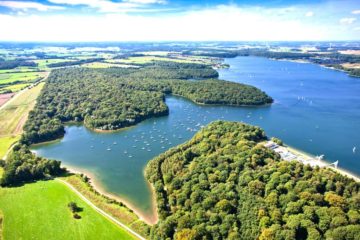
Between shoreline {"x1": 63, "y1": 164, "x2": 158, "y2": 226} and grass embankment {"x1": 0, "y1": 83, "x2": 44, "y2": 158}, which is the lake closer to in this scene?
shoreline {"x1": 63, "y1": 164, "x2": 158, "y2": 226}

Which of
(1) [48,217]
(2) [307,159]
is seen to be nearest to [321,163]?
(2) [307,159]

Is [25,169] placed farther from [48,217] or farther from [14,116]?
[14,116]

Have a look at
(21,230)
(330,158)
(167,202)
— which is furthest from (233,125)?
(21,230)

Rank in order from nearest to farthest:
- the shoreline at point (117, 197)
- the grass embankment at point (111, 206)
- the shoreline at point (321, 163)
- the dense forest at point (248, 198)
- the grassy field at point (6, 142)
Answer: the dense forest at point (248, 198) → the grass embankment at point (111, 206) → the shoreline at point (117, 197) → the shoreline at point (321, 163) → the grassy field at point (6, 142)

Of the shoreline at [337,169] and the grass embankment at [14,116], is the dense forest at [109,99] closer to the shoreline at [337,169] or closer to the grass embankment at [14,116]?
the grass embankment at [14,116]

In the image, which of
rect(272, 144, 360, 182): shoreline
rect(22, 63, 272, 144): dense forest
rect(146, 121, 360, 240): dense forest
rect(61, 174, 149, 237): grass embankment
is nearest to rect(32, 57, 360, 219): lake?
rect(272, 144, 360, 182): shoreline

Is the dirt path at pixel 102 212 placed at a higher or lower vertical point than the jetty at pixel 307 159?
lower

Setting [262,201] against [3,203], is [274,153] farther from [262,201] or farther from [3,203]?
[3,203]

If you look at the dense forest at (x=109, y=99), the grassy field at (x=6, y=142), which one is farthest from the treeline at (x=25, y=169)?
the dense forest at (x=109, y=99)
